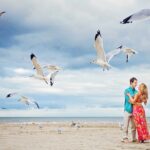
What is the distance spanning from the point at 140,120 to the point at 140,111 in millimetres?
245

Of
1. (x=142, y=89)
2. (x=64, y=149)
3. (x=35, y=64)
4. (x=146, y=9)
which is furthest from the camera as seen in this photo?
(x=35, y=64)

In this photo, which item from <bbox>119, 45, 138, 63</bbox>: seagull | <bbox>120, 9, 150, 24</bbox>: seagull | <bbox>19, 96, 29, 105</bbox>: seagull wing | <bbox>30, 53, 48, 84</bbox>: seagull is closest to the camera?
<bbox>120, 9, 150, 24</bbox>: seagull

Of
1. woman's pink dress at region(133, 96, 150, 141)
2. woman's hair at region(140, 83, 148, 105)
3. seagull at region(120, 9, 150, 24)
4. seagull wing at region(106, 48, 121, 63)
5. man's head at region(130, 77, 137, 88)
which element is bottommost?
woman's pink dress at region(133, 96, 150, 141)

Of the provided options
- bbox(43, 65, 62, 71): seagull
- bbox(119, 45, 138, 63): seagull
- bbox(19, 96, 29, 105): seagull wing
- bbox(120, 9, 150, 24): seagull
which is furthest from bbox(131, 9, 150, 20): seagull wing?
bbox(43, 65, 62, 71): seagull

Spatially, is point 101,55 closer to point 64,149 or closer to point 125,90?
point 125,90

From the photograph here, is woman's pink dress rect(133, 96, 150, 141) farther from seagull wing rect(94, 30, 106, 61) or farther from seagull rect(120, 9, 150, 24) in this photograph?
seagull rect(120, 9, 150, 24)

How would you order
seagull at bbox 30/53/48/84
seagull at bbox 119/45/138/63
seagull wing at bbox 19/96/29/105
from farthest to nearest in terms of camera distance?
seagull at bbox 30/53/48/84, seagull wing at bbox 19/96/29/105, seagull at bbox 119/45/138/63

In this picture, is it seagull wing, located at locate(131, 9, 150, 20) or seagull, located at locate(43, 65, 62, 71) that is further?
seagull, located at locate(43, 65, 62, 71)

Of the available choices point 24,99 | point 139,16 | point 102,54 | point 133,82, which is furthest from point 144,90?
point 139,16

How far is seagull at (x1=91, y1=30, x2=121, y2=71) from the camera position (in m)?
10.8

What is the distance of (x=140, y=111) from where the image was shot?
11.3 metres

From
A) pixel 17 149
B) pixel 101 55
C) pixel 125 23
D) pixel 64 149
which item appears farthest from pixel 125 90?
pixel 125 23

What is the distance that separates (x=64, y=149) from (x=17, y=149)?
1129mm

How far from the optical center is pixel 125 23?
20.7 feet
